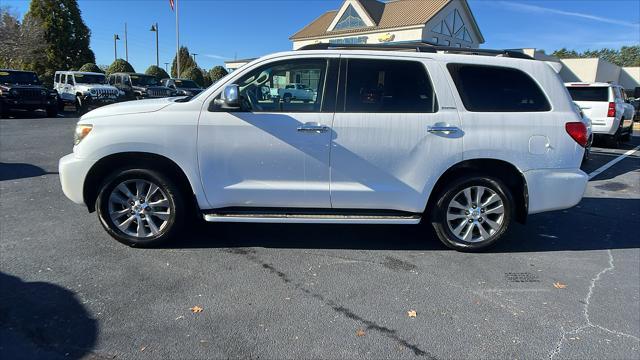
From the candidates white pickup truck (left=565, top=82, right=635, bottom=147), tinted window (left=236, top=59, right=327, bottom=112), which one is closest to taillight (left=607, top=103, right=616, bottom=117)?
white pickup truck (left=565, top=82, right=635, bottom=147)

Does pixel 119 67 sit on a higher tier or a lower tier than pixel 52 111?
higher

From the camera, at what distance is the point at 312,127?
4.23m

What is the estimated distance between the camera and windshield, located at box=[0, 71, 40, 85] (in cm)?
1853

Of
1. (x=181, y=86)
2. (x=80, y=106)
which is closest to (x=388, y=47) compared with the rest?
(x=80, y=106)

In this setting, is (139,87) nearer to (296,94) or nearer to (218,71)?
(218,71)

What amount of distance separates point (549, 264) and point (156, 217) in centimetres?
396

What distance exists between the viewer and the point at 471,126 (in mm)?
4344

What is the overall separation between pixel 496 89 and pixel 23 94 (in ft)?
64.6

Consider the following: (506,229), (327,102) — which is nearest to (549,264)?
(506,229)

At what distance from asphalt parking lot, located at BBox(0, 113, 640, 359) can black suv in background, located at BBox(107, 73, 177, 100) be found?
1890 centimetres

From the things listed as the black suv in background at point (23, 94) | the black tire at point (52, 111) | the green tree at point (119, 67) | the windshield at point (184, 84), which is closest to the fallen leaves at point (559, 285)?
the black suv in background at point (23, 94)

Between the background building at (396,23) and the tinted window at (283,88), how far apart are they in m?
34.1

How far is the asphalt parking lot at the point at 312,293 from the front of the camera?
9.70 ft

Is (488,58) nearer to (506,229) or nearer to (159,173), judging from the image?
(506,229)
